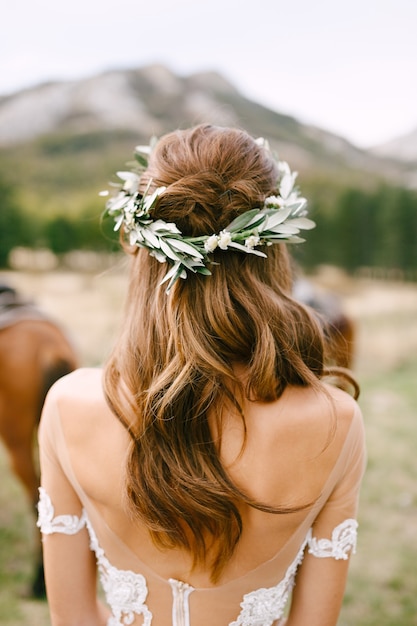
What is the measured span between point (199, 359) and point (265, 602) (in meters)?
0.64

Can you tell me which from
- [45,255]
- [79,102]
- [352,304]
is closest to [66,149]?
[79,102]

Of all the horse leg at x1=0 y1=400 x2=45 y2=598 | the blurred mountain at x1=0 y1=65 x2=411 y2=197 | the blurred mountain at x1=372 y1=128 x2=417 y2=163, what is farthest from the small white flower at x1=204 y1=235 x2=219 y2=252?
the blurred mountain at x1=372 y1=128 x2=417 y2=163

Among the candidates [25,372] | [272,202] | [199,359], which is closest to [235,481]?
[199,359]

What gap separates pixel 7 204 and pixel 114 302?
12.2 feet

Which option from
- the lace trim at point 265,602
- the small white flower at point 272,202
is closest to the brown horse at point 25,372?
the lace trim at point 265,602

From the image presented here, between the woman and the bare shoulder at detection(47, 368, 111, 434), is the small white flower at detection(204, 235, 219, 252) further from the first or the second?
the bare shoulder at detection(47, 368, 111, 434)

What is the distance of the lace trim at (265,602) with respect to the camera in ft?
3.59

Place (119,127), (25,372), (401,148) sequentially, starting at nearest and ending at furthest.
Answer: (25,372) < (119,127) < (401,148)

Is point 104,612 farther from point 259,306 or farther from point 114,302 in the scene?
point 114,302

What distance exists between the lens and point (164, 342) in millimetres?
974

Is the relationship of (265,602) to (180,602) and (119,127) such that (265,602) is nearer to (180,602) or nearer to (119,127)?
(180,602)

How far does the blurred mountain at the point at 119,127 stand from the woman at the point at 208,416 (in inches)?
681

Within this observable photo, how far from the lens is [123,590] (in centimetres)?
109

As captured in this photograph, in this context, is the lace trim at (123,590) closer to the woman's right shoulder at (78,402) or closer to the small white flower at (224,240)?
the woman's right shoulder at (78,402)
